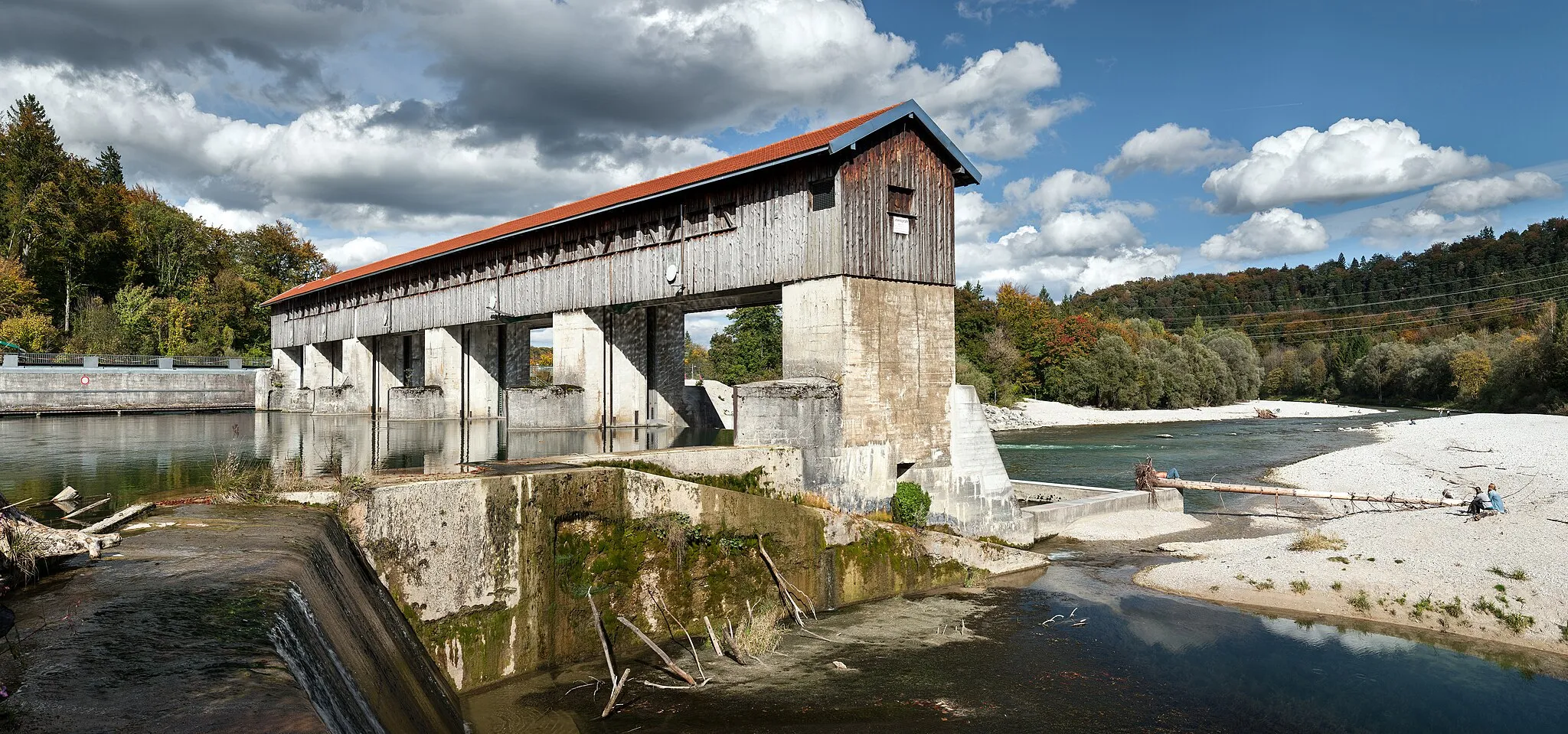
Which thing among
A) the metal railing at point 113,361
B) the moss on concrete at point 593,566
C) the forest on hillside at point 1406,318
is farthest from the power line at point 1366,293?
the metal railing at point 113,361

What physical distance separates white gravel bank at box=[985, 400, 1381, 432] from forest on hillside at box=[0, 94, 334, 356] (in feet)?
189

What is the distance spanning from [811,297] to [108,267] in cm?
6458

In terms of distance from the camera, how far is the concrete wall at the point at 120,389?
42375 millimetres

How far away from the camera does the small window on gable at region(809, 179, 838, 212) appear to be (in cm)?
1772

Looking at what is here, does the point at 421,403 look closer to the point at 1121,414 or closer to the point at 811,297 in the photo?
the point at 811,297

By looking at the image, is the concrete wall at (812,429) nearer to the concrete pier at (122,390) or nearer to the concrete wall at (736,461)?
the concrete wall at (736,461)

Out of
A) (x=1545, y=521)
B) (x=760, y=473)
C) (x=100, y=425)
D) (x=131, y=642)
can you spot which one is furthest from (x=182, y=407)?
(x=1545, y=521)

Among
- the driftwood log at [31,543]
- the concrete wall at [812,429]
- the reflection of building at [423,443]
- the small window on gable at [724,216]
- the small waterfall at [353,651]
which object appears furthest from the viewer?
the small window on gable at [724,216]

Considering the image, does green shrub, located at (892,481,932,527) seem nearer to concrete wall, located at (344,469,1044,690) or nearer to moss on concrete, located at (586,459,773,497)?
concrete wall, located at (344,469,1044,690)

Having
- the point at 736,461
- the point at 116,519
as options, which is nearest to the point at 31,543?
the point at 116,519

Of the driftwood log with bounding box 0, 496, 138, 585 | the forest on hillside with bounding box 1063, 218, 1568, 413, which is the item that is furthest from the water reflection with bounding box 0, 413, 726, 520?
the forest on hillside with bounding box 1063, 218, 1568, 413

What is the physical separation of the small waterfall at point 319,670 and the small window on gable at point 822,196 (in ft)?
44.6

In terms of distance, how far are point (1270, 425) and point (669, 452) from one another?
65.3 m

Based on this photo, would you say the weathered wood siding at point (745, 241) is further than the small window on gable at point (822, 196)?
Yes
